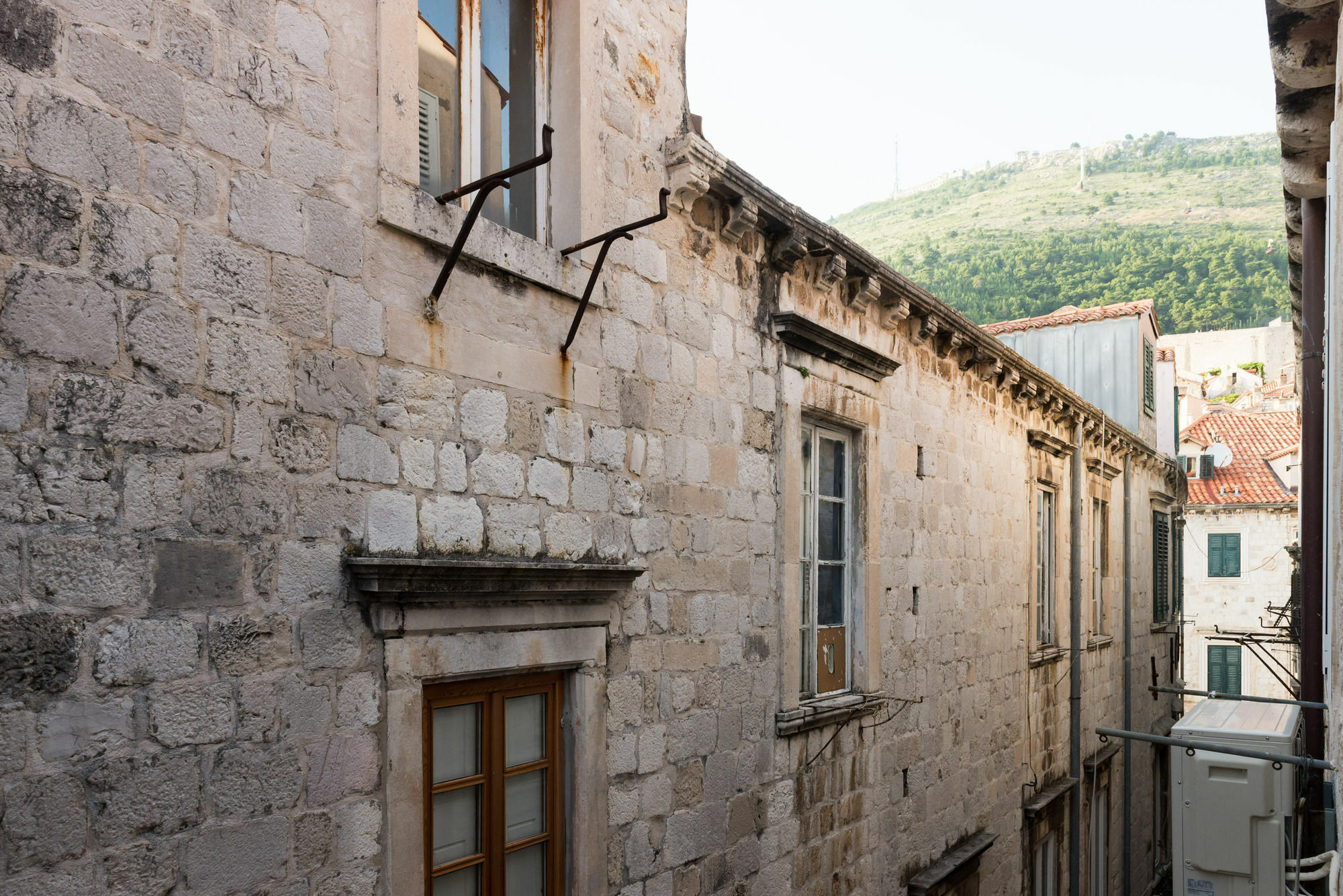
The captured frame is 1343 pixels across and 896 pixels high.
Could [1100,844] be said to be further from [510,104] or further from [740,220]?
[510,104]

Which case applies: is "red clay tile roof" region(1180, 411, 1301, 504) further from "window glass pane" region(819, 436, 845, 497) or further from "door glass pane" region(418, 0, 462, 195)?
"door glass pane" region(418, 0, 462, 195)

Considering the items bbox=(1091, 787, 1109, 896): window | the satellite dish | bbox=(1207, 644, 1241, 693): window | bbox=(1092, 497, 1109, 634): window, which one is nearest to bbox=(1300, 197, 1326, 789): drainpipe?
bbox=(1091, 787, 1109, 896): window

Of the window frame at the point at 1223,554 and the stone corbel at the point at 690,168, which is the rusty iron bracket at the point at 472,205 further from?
the window frame at the point at 1223,554

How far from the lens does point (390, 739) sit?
3.51 meters

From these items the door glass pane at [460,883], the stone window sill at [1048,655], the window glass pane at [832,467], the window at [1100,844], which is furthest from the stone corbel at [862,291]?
the window at [1100,844]

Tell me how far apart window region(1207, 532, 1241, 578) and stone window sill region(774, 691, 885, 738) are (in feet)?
80.5

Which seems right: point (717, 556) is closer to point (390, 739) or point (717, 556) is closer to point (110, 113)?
point (390, 739)

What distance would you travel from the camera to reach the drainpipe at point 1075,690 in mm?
11555

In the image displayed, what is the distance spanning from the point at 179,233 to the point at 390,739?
1.72 metres

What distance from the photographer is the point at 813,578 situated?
21.4 feet

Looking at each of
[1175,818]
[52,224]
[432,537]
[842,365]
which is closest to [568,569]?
[432,537]

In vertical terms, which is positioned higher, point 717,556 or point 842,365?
point 842,365

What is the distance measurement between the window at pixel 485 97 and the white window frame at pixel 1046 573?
8.09m

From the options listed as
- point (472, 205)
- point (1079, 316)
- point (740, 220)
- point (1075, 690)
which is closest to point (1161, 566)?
point (1079, 316)
